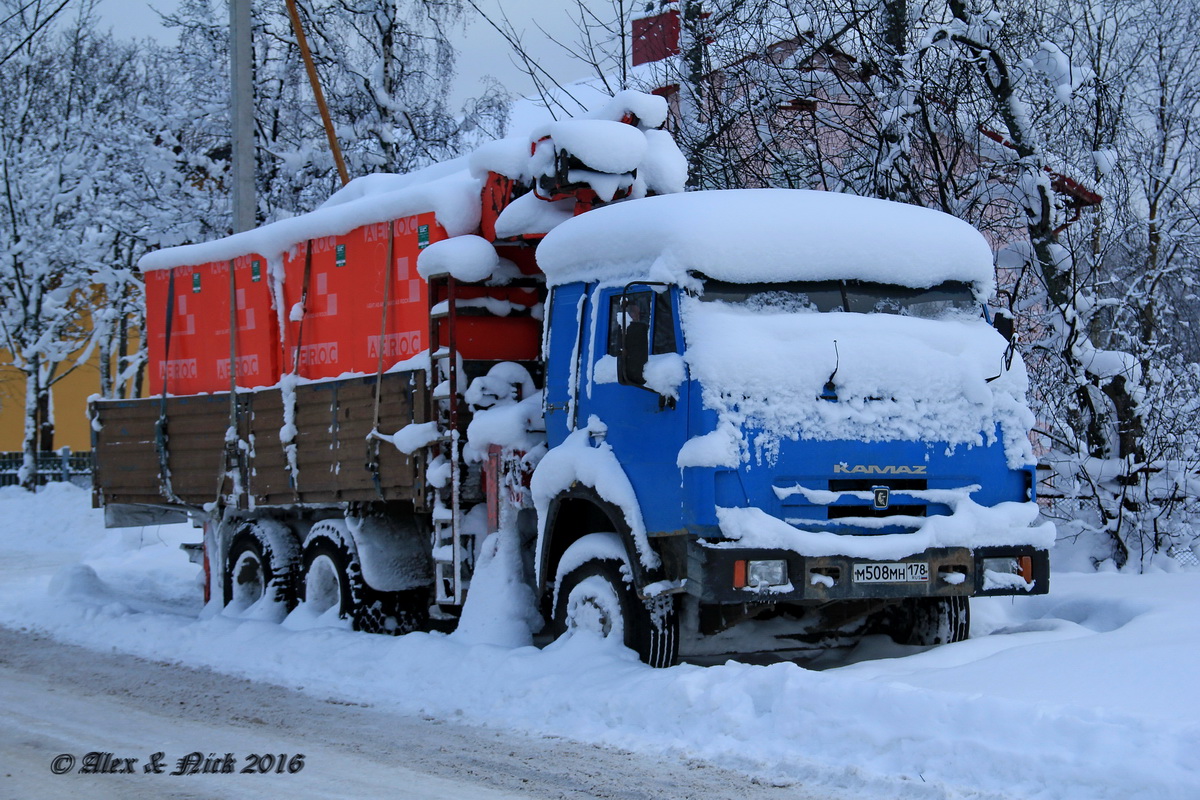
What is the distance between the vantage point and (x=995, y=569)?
7062mm

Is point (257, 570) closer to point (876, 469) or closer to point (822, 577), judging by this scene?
point (822, 577)

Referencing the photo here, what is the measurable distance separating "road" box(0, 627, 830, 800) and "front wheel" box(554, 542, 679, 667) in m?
1.01

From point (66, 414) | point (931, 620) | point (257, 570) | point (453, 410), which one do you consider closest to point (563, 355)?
point (453, 410)

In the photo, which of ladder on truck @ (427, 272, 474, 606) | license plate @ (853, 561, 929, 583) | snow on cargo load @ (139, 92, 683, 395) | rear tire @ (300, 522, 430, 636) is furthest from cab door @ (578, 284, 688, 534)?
rear tire @ (300, 522, 430, 636)

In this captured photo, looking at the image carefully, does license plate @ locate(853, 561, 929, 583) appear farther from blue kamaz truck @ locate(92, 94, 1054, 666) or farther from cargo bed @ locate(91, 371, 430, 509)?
cargo bed @ locate(91, 371, 430, 509)

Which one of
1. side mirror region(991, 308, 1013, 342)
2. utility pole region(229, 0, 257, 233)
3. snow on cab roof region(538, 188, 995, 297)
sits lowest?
side mirror region(991, 308, 1013, 342)

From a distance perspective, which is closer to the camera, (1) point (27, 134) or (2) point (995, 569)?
(2) point (995, 569)

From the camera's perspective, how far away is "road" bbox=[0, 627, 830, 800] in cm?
540

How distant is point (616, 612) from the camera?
7469mm

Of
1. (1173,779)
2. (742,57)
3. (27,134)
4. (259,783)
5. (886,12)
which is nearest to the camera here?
(1173,779)

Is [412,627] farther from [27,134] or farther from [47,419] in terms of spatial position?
[47,419]

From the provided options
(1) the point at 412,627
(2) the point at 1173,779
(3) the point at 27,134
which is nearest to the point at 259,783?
(2) the point at 1173,779

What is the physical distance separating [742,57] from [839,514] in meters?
7.21

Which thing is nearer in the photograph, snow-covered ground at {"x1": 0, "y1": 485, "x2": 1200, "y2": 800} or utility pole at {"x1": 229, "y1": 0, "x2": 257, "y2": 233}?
snow-covered ground at {"x1": 0, "y1": 485, "x2": 1200, "y2": 800}
